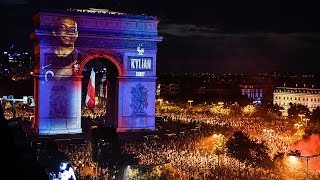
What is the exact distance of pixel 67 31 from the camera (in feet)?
93.5

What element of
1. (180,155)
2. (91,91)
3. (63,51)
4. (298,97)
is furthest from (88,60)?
(298,97)

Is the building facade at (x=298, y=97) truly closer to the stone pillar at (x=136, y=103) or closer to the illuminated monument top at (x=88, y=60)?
the stone pillar at (x=136, y=103)

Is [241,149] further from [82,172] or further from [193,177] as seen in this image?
[82,172]

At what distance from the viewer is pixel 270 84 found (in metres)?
97.8

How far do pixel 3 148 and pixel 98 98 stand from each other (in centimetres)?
6821

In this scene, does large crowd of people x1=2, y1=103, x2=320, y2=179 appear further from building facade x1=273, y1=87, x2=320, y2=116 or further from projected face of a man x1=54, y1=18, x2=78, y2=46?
building facade x1=273, y1=87, x2=320, y2=116

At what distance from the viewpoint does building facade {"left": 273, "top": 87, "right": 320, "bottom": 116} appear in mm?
66094

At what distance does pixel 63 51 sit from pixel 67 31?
1217mm

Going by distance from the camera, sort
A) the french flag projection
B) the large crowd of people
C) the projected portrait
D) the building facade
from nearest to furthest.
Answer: the large crowd of people, the projected portrait, the french flag projection, the building facade

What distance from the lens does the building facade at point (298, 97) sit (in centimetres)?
6609

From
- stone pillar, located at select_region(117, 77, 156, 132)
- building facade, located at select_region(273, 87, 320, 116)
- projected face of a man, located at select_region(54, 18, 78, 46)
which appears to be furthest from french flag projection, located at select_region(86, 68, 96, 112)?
building facade, located at select_region(273, 87, 320, 116)

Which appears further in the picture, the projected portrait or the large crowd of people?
the projected portrait

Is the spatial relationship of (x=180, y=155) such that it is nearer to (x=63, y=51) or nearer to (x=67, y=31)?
(x=63, y=51)

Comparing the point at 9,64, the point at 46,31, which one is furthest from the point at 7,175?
the point at 9,64
